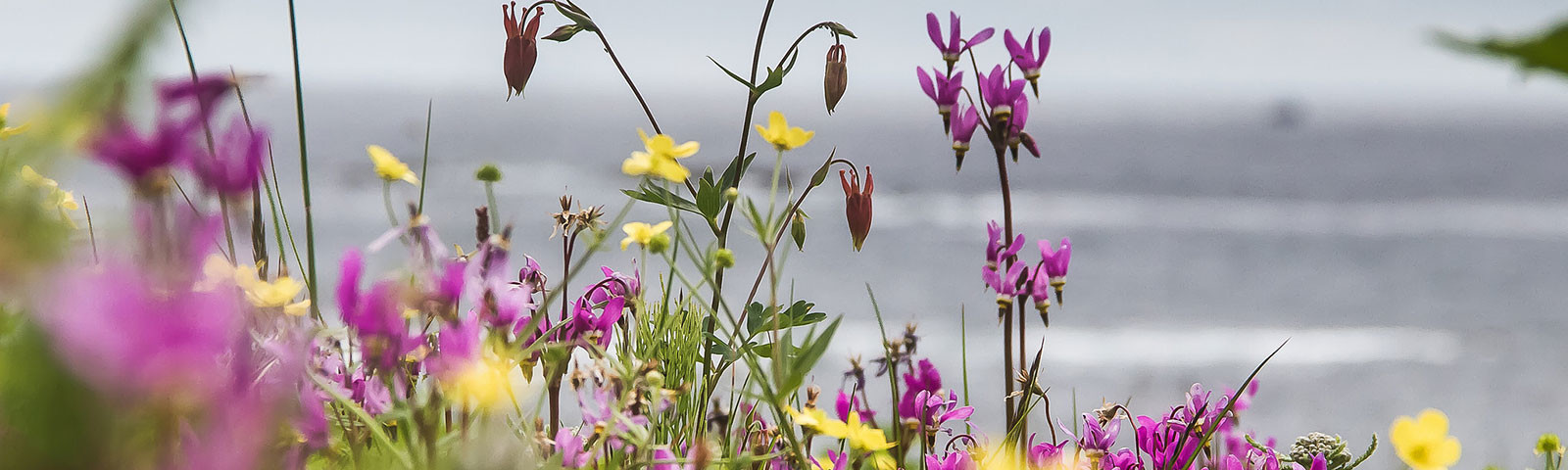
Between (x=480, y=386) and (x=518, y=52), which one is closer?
(x=480, y=386)

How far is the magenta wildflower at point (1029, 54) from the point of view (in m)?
0.90

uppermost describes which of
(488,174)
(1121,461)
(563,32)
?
(563,32)

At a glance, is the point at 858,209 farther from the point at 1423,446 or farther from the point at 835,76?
the point at 1423,446

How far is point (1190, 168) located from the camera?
133ft

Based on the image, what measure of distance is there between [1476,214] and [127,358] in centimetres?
3447

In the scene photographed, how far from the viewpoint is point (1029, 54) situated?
91 cm

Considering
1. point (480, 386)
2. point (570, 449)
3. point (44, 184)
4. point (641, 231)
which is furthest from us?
point (641, 231)

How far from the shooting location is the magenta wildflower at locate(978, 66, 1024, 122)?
33.8 inches

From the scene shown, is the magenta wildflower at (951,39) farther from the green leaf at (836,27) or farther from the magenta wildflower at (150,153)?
the magenta wildflower at (150,153)

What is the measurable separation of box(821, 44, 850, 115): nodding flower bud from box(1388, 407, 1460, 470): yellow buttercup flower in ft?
1.51

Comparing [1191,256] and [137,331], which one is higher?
[137,331]

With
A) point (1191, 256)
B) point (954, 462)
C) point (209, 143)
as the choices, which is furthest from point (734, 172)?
point (1191, 256)

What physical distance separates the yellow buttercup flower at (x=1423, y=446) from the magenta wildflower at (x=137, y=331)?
626 millimetres

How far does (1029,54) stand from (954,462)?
1.12ft
